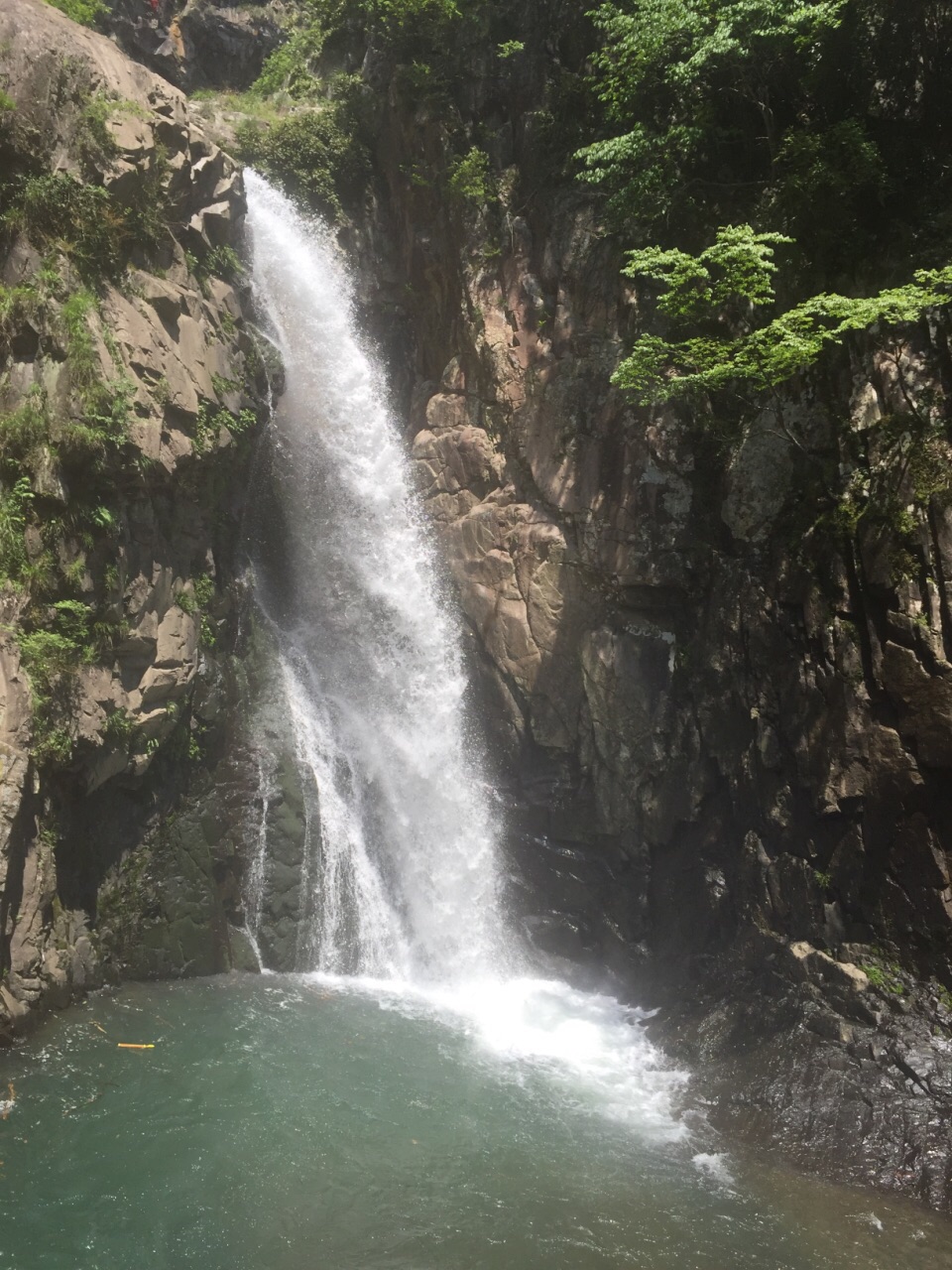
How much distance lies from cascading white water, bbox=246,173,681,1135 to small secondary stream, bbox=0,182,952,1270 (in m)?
0.04

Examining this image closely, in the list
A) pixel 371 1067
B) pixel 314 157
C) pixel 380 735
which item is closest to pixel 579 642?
pixel 380 735

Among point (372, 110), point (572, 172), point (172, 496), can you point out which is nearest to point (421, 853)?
point (172, 496)

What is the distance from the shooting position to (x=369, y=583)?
A: 56.2ft

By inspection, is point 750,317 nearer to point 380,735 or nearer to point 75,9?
point 380,735

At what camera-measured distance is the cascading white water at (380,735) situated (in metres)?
13.3

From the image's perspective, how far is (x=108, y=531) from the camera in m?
12.1

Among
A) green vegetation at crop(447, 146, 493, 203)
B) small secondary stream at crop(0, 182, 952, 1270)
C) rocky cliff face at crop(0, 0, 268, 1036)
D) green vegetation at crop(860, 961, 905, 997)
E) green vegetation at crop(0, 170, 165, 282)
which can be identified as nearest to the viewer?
small secondary stream at crop(0, 182, 952, 1270)

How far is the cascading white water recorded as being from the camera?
43.7 ft

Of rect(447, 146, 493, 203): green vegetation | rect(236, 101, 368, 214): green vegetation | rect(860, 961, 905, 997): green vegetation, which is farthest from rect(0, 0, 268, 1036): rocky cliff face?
rect(860, 961, 905, 997): green vegetation

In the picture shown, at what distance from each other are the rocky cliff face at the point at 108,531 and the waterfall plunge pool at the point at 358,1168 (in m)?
1.72

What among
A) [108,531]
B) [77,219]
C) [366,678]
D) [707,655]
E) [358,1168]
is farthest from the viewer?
[366,678]

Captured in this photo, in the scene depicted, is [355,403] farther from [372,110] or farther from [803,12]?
[803,12]

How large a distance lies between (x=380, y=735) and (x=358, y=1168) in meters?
8.13

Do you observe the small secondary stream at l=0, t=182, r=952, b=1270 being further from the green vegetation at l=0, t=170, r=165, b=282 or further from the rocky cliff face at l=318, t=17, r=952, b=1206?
the green vegetation at l=0, t=170, r=165, b=282
